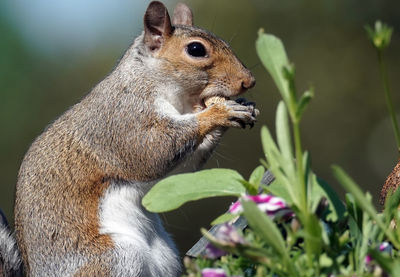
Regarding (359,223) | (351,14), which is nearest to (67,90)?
(351,14)

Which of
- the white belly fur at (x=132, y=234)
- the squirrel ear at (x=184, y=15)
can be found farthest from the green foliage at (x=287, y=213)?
the squirrel ear at (x=184, y=15)

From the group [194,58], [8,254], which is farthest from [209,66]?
[8,254]

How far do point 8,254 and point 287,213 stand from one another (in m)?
1.22

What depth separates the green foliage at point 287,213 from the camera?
35.0 inches

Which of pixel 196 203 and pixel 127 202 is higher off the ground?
pixel 127 202

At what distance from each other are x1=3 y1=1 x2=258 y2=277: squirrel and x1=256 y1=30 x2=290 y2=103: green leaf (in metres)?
1.02

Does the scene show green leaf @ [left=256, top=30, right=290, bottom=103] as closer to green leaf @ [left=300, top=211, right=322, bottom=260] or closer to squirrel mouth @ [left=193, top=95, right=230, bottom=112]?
green leaf @ [left=300, top=211, right=322, bottom=260]

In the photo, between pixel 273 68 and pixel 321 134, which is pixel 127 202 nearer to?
pixel 273 68

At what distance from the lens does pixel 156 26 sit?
2189 mm

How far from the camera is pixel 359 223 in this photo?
1101mm

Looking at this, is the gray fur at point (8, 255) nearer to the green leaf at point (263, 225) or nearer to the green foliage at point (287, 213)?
the green foliage at point (287, 213)

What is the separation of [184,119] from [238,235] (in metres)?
1.11

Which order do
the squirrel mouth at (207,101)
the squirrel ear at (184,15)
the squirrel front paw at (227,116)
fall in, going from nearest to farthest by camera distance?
the squirrel front paw at (227,116), the squirrel mouth at (207,101), the squirrel ear at (184,15)

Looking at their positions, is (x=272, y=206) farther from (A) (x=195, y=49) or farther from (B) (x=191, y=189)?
(A) (x=195, y=49)
